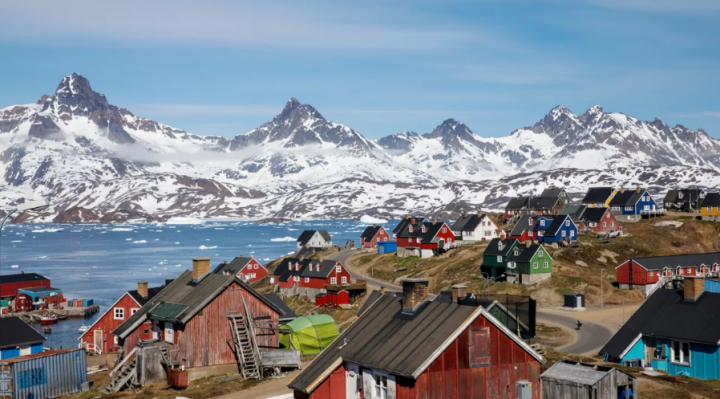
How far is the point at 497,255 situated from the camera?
90.3 metres

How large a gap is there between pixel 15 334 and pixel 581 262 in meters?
65.4

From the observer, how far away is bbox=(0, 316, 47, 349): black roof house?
49969mm

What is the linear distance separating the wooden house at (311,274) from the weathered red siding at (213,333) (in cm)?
4550

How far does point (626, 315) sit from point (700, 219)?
59.4 m

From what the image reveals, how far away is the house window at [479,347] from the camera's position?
27.5 m

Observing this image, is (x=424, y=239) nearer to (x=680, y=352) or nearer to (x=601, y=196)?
(x=601, y=196)

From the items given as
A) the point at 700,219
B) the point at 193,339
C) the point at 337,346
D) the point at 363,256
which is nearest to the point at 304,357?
the point at 193,339

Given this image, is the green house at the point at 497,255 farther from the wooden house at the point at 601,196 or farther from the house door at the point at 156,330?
the wooden house at the point at 601,196

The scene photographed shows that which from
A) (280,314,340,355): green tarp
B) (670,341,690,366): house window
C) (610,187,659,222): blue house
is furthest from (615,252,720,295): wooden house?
(610,187,659,222): blue house

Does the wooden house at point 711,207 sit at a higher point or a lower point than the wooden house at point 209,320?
higher

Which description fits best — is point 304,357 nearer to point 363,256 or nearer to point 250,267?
point 250,267

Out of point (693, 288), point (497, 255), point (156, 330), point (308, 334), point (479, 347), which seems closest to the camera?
point (479, 347)

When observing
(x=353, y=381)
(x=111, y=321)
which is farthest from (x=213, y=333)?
(x=111, y=321)

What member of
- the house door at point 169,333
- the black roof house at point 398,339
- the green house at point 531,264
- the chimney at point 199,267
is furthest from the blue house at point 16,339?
the green house at point 531,264
